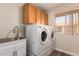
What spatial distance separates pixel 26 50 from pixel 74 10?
0.92 metres

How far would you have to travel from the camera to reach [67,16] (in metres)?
1.20

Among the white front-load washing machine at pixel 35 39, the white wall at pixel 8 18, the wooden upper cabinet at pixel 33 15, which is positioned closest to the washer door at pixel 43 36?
the white front-load washing machine at pixel 35 39

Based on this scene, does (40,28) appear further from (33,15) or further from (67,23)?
(67,23)

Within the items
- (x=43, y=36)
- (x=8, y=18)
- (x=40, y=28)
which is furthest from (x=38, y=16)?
(x=8, y=18)

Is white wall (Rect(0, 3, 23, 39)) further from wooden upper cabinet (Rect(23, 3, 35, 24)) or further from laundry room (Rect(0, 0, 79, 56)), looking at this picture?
wooden upper cabinet (Rect(23, 3, 35, 24))

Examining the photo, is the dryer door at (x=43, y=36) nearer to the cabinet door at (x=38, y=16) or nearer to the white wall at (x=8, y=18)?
the cabinet door at (x=38, y=16)

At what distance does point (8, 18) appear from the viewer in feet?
3.58

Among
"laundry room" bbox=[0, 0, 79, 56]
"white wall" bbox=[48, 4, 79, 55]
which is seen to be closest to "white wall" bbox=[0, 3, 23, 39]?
"laundry room" bbox=[0, 0, 79, 56]

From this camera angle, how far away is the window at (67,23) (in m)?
1.17

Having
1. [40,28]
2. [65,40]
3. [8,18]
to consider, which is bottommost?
[65,40]

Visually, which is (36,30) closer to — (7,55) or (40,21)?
(40,21)

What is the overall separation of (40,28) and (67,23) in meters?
0.42

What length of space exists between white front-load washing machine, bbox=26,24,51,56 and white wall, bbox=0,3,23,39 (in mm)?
223

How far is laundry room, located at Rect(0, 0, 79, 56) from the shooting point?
1.09 meters
